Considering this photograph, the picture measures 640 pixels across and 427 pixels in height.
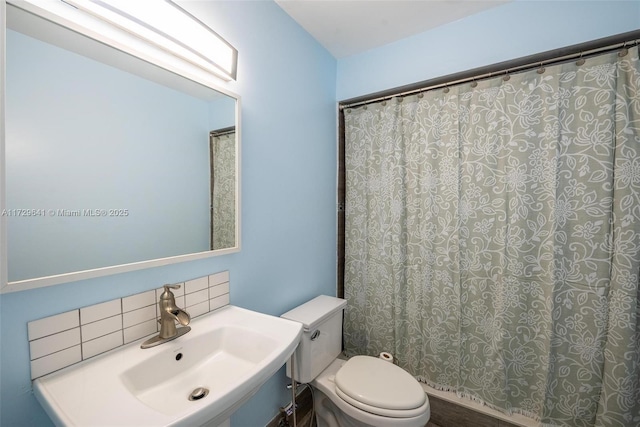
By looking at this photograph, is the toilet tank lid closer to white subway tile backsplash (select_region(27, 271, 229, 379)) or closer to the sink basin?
the sink basin

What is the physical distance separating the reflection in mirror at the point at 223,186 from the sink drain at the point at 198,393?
1.73 ft

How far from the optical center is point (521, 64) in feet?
4.80

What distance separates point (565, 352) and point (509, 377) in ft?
1.08

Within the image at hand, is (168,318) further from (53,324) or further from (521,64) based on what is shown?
(521,64)

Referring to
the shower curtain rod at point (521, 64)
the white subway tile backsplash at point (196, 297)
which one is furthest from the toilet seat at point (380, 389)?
the shower curtain rod at point (521, 64)

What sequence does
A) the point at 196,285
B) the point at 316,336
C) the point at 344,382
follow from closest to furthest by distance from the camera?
the point at 196,285, the point at 344,382, the point at 316,336

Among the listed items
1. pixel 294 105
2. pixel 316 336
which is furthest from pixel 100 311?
pixel 294 105

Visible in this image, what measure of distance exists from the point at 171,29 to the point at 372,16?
116 cm

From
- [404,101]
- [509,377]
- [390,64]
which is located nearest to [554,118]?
[404,101]

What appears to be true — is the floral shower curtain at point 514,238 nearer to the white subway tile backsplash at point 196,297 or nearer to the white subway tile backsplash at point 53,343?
the white subway tile backsplash at point 196,297

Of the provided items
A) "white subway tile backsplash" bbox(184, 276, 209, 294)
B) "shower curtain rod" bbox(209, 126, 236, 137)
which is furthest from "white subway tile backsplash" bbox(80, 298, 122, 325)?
"shower curtain rod" bbox(209, 126, 236, 137)

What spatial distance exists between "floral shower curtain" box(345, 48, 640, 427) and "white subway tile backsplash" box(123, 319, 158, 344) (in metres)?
1.40

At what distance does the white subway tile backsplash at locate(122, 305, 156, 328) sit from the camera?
2.80 feet

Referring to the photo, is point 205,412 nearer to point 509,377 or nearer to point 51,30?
point 51,30
